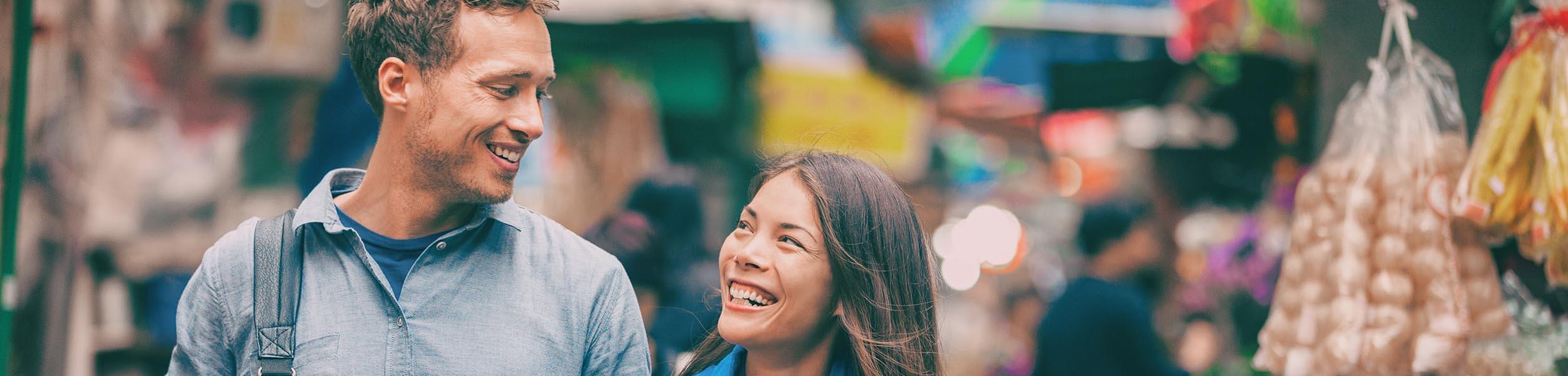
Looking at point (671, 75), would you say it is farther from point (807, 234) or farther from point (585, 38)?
point (807, 234)

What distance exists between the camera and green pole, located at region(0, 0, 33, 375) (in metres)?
3.15

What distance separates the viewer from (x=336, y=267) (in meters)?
2.12

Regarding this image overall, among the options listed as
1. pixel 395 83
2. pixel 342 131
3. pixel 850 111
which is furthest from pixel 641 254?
pixel 850 111

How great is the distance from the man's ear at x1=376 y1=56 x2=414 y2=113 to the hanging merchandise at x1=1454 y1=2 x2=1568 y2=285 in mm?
2725

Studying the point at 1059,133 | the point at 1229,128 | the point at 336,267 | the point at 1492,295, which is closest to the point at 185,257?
the point at 336,267

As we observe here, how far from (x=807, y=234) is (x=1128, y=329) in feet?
9.23

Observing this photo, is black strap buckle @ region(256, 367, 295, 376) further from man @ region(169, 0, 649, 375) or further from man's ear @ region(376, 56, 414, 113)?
man's ear @ region(376, 56, 414, 113)

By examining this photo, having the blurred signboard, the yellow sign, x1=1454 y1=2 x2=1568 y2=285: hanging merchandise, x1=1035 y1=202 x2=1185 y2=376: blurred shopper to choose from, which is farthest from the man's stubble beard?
the blurred signboard

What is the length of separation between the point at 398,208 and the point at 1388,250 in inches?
104

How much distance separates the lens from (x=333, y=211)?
2.15 meters

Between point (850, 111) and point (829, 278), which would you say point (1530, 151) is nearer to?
point (829, 278)

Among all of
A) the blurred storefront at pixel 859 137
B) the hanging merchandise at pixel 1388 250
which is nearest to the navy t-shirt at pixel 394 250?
the blurred storefront at pixel 859 137

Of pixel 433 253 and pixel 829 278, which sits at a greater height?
pixel 433 253

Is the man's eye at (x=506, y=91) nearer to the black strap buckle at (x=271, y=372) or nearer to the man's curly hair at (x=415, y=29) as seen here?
the man's curly hair at (x=415, y=29)
